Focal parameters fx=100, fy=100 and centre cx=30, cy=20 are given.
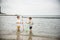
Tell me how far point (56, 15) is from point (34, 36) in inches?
16.6

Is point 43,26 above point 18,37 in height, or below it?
above

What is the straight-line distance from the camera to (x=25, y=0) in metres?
1.44

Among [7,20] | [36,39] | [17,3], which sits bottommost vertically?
[36,39]

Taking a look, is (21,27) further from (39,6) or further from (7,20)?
(39,6)

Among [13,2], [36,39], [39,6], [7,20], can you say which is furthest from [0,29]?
[39,6]

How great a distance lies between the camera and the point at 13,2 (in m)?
1.44

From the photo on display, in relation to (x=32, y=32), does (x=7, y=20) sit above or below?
above

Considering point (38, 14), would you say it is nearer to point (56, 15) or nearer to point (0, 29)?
point (56, 15)

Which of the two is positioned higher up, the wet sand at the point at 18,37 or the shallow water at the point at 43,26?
the shallow water at the point at 43,26

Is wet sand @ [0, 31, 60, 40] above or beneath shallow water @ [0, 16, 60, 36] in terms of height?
beneath

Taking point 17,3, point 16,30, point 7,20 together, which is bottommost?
point 16,30

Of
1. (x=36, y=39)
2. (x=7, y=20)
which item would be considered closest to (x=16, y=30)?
(x=7, y=20)

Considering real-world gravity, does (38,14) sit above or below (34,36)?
above

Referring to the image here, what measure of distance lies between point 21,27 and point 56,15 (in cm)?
51
